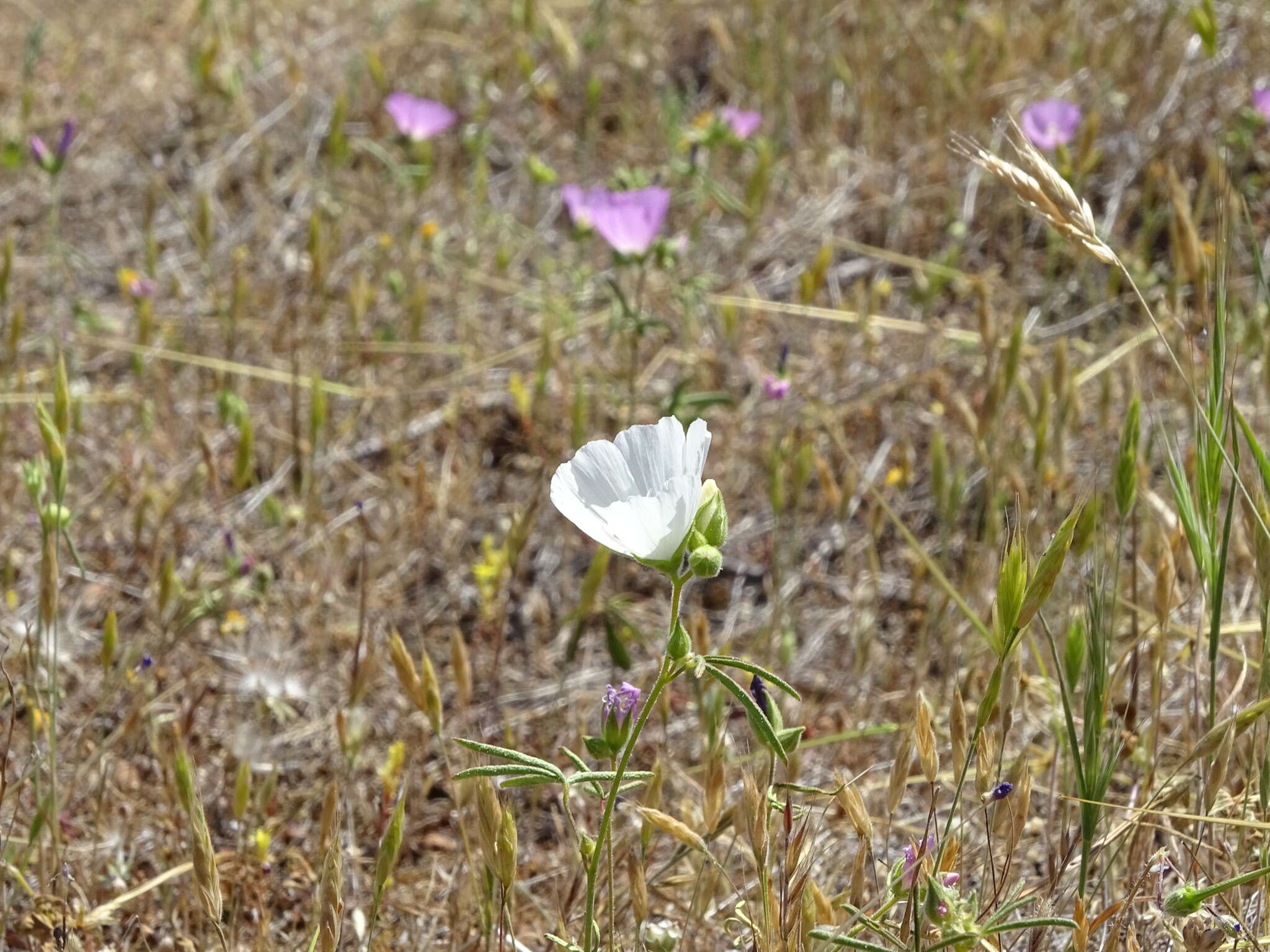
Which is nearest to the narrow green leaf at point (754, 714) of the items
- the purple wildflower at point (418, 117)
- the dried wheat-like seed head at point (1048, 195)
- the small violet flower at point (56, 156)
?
the dried wheat-like seed head at point (1048, 195)

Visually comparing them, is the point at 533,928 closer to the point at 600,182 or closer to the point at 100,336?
the point at 100,336

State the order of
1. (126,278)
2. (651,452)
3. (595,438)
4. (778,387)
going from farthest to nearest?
(126,278) → (595,438) → (778,387) → (651,452)

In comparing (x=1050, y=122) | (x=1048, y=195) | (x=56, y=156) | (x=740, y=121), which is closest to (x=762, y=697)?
(x=1048, y=195)

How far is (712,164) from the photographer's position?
3658 millimetres

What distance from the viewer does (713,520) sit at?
1077 millimetres

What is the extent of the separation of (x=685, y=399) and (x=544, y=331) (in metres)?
0.44

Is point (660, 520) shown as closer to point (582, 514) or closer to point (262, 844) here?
point (582, 514)

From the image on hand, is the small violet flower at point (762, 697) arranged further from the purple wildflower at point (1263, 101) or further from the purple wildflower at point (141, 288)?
the purple wildflower at point (1263, 101)

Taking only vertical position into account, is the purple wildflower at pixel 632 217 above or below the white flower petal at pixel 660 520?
below

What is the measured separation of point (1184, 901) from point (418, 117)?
280cm

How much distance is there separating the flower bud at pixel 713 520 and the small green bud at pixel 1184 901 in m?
0.52

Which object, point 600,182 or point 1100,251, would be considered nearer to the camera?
point 1100,251

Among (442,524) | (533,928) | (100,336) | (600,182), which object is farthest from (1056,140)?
(100,336)

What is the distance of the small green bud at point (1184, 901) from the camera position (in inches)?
43.0
